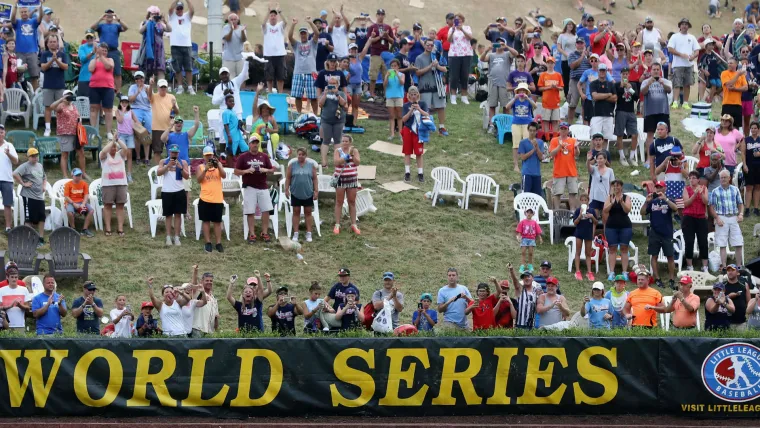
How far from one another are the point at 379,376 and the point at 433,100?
11.6 meters

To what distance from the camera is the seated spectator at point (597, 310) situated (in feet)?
59.2

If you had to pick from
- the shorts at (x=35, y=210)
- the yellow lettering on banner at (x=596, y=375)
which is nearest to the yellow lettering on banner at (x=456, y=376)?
the yellow lettering on banner at (x=596, y=375)

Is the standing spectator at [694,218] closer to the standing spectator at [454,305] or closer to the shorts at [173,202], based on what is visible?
the standing spectator at [454,305]

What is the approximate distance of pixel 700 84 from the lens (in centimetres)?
2981

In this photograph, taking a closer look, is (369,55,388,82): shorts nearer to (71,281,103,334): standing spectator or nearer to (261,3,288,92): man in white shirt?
(261,3,288,92): man in white shirt

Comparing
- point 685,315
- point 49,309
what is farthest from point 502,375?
point 49,309

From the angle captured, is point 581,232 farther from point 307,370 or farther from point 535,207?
point 307,370

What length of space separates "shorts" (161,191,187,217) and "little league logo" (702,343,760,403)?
919 centimetres

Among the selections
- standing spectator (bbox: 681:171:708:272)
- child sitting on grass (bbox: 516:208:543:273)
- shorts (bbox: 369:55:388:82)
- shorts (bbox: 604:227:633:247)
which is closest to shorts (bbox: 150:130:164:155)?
shorts (bbox: 369:55:388:82)

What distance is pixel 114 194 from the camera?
839 inches

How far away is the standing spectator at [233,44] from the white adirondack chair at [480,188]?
5788mm

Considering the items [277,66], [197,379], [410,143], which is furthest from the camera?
[277,66]

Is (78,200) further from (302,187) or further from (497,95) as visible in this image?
(497,95)

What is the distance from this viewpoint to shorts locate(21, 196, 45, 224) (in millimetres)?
20906
